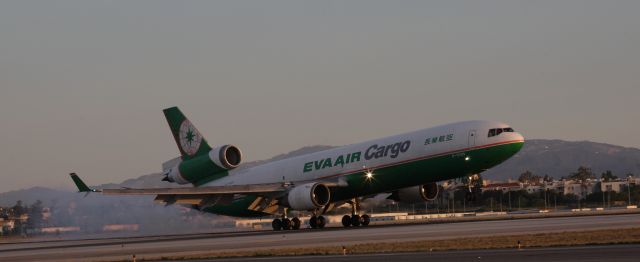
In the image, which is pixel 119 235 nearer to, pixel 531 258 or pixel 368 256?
pixel 368 256

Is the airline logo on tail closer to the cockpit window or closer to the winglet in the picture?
the winglet

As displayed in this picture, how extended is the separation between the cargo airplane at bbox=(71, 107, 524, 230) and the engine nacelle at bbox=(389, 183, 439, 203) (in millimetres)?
63

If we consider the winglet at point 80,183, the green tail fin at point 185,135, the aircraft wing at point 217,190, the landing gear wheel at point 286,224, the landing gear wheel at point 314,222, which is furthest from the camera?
the green tail fin at point 185,135

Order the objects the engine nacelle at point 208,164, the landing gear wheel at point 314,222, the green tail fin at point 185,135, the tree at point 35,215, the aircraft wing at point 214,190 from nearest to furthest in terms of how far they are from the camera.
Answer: the aircraft wing at point 214,190 < the landing gear wheel at point 314,222 < the engine nacelle at point 208,164 < the green tail fin at point 185,135 < the tree at point 35,215

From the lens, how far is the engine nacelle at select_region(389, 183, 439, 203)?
61.4m

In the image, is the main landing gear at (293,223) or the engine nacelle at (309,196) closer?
the engine nacelle at (309,196)

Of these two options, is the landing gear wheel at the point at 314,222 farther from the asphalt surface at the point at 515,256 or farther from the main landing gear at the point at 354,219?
the asphalt surface at the point at 515,256

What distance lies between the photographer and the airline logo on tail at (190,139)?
68688mm

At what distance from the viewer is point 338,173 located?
59156 mm

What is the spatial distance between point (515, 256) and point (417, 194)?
33523 mm

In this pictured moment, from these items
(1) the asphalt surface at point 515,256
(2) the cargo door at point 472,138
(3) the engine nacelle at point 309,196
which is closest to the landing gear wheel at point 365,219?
(3) the engine nacelle at point 309,196

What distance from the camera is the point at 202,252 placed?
38.9 m

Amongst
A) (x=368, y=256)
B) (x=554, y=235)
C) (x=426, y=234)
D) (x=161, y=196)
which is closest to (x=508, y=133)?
(x=426, y=234)

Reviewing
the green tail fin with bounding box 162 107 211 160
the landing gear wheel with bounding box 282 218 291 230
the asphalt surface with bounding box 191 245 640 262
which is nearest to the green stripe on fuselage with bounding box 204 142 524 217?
the landing gear wheel with bounding box 282 218 291 230
